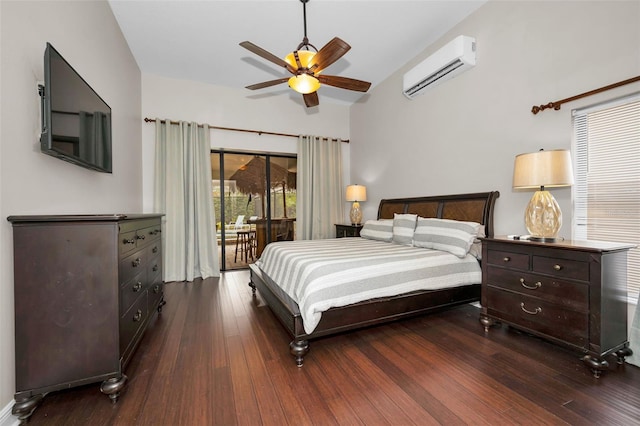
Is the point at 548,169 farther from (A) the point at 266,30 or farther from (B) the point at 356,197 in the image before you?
(A) the point at 266,30

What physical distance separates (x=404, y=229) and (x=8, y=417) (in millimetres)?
3216

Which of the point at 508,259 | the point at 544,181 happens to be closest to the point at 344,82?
the point at 544,181

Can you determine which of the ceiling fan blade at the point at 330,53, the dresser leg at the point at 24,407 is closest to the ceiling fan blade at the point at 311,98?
the ceiling fan blade at the point at 330,53

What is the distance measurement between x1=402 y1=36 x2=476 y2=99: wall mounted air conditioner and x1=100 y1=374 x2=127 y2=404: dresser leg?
397 cm

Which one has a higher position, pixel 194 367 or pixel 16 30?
pixel 16 30

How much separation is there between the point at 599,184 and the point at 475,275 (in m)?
1.16

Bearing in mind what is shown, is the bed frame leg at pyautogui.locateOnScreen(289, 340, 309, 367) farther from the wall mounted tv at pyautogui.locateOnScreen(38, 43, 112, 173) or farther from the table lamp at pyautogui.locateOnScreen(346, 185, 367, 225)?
the table lamp at pyautogui.locateOnScreen(346, 185, 367, 225)

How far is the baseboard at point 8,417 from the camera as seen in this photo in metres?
1.23

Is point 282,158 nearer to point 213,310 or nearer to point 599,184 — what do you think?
point 213,310

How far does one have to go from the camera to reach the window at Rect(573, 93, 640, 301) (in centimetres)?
185

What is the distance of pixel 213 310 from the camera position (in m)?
2.79

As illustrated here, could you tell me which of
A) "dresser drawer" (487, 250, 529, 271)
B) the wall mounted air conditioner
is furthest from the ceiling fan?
"dresser drawer" (487, 250, 529, 271)

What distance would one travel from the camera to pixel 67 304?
138 cm

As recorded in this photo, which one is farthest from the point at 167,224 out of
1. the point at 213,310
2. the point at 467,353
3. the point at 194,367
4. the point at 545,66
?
the point at 545,66
